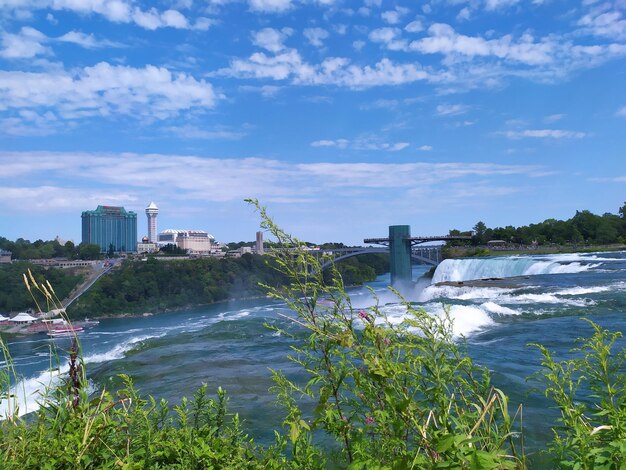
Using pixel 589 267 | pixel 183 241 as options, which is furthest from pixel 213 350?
pixel 183 241

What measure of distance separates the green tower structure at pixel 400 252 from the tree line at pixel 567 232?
17833 mm

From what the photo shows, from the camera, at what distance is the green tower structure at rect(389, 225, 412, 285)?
107 ft

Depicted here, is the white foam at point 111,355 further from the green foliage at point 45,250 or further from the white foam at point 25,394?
the green foliage at point 45,250

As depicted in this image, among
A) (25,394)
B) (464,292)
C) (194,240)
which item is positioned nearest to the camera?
(25,394)

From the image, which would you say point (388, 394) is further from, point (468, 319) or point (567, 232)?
point (567, 232)

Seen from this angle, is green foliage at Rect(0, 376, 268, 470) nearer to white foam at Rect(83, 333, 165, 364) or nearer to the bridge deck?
white foam at Rect(83, 333, 165, 364)

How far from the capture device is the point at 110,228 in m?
98.7

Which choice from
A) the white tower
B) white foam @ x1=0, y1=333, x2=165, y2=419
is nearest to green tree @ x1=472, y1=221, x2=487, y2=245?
white foam @ x1=0, y1=333, x2=165, y2=419

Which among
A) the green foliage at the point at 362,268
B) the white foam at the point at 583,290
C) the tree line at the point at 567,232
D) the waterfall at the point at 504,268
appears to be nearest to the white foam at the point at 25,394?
the white foam at the point at 583,290

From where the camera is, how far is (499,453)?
3.66 feet

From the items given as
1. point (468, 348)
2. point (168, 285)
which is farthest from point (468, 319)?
point (168, 285)

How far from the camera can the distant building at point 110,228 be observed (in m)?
94.9

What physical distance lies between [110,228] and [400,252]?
82.2m

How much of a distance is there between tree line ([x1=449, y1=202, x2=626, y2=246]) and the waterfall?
21.3m
